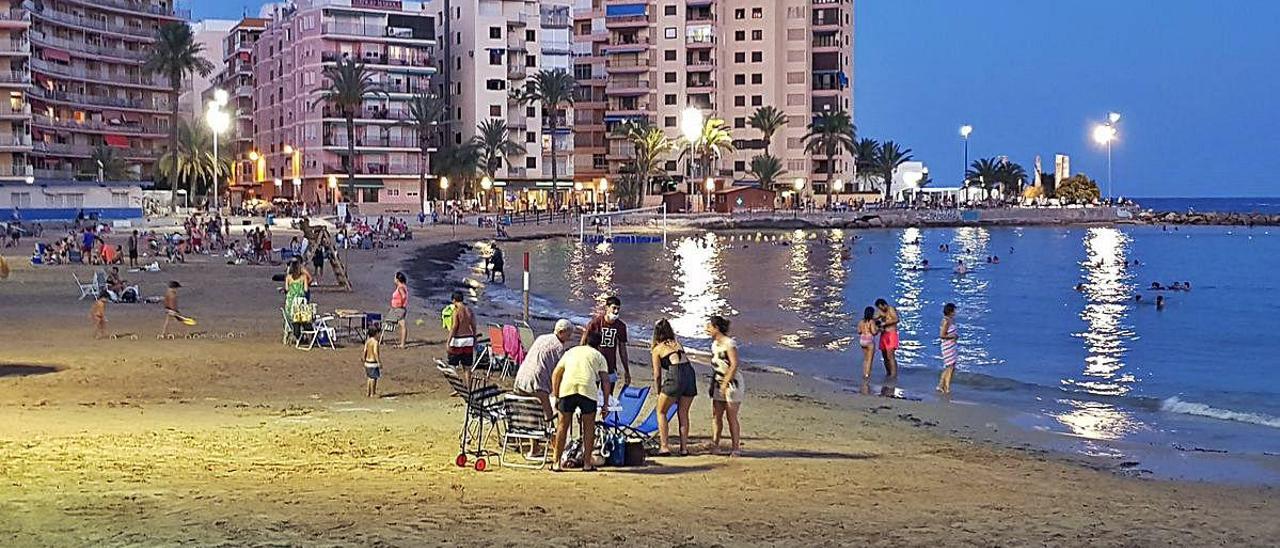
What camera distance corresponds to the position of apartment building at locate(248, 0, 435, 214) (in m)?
108

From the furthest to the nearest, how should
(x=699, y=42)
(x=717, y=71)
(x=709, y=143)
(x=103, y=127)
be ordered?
A: (x=717, y=71) → (x=699, y=42) → (x=709, y=143) → (x=103, y=127)

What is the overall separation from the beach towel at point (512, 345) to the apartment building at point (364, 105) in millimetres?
88348

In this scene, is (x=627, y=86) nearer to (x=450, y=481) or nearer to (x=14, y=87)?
(x=14, y=87)

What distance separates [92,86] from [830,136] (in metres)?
65.7

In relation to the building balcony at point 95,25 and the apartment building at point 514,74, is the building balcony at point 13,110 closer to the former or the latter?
the building balcony at point 95,25

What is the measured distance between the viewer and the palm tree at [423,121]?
104438 millimetres

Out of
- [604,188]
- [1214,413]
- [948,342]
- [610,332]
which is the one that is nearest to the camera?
[610,332]

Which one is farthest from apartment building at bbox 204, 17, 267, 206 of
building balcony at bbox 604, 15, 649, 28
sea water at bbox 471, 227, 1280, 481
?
sea water at bbox 471, 227, 1280, 481

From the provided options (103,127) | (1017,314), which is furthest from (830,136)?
(1017,314)

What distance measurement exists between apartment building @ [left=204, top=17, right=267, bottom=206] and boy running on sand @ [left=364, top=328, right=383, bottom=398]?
111 m

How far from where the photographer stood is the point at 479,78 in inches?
4510

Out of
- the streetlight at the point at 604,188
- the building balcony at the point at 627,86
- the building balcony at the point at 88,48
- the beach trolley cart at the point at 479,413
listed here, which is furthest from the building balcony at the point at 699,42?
the beach trolley cart at the point at 479,413

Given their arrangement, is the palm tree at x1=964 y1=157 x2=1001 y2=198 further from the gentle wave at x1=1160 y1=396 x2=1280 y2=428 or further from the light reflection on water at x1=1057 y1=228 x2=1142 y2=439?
the gentle wave at x1=1160 y1=396 x2=1280 y2=428

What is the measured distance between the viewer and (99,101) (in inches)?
4304
